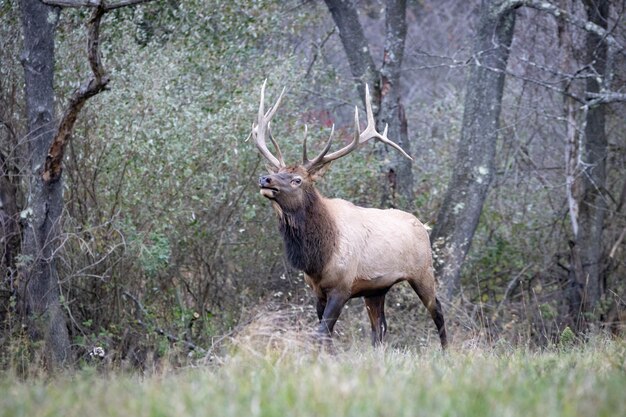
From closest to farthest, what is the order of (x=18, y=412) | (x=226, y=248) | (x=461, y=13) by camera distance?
(x=18, y=412), (x=226, y=248), (x=461, y=13)

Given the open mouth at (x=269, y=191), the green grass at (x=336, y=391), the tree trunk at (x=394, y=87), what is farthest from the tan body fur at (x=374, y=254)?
the green grass at (x=336, y=391)

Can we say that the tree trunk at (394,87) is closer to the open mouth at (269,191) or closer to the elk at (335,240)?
the elk at (335,240)

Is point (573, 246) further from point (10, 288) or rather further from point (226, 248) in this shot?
point (10, 288)

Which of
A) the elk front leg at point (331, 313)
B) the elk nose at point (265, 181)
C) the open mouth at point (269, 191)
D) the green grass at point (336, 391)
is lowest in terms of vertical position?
the elk front leg at point (331, 313)

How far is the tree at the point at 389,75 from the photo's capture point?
44.4 ft

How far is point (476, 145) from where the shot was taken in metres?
13.5

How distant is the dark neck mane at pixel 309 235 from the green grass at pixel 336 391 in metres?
3.16

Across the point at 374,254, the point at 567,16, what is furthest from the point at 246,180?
the point at 567,16

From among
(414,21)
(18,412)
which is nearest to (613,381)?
(18,412)

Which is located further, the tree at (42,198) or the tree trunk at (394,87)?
the tree trunk at (394,87)

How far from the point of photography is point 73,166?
34.7ft

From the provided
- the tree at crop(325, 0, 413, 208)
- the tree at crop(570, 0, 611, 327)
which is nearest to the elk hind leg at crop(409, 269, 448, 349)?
the tree at crop(325, 0, 413, 208)

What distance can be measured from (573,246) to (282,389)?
10.3m

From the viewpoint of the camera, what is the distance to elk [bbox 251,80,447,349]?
9.52 meters
